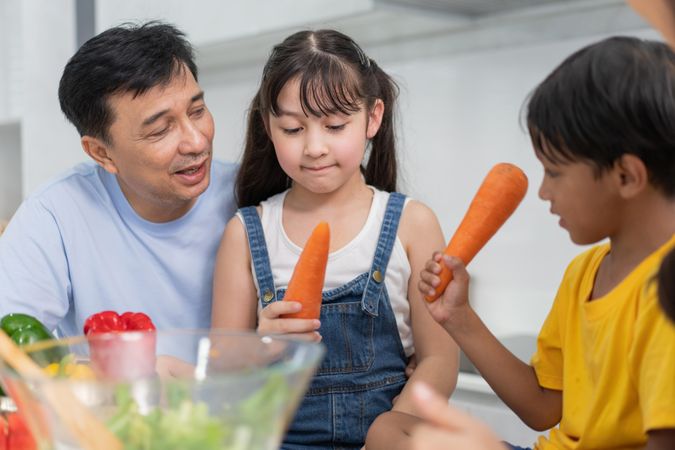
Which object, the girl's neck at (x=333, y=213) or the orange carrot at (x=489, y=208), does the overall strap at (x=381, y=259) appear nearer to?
the girl's neck at (x=333, y=213)

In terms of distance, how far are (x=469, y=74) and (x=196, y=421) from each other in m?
2.11

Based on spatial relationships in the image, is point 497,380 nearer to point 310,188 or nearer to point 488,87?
point 310,188

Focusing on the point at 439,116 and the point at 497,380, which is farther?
the point at 439,116

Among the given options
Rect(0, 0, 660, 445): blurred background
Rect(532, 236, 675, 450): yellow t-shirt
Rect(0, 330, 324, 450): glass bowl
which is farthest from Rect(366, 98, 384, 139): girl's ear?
Rect(0, 330, 324, 450): glass bowl

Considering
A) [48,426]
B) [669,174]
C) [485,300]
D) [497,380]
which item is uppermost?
[669,174]

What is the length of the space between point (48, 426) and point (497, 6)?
1960 millimetres

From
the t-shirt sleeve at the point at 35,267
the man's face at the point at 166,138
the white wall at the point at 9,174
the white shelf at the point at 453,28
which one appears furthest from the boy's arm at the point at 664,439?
the white wall at the point at 9,174

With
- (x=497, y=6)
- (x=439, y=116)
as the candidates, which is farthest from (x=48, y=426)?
(x=439, y=116)

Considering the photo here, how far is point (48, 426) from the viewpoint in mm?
715

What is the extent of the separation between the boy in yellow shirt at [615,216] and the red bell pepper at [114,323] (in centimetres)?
62

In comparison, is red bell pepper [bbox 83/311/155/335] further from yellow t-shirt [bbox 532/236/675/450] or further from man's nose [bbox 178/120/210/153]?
yellow t-shirt [bbox 532/236/675/450]

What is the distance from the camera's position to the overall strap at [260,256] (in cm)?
158

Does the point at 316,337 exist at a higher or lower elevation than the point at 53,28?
lower

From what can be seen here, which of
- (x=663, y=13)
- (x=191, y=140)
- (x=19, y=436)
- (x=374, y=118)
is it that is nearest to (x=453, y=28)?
(x=374, y=118)
